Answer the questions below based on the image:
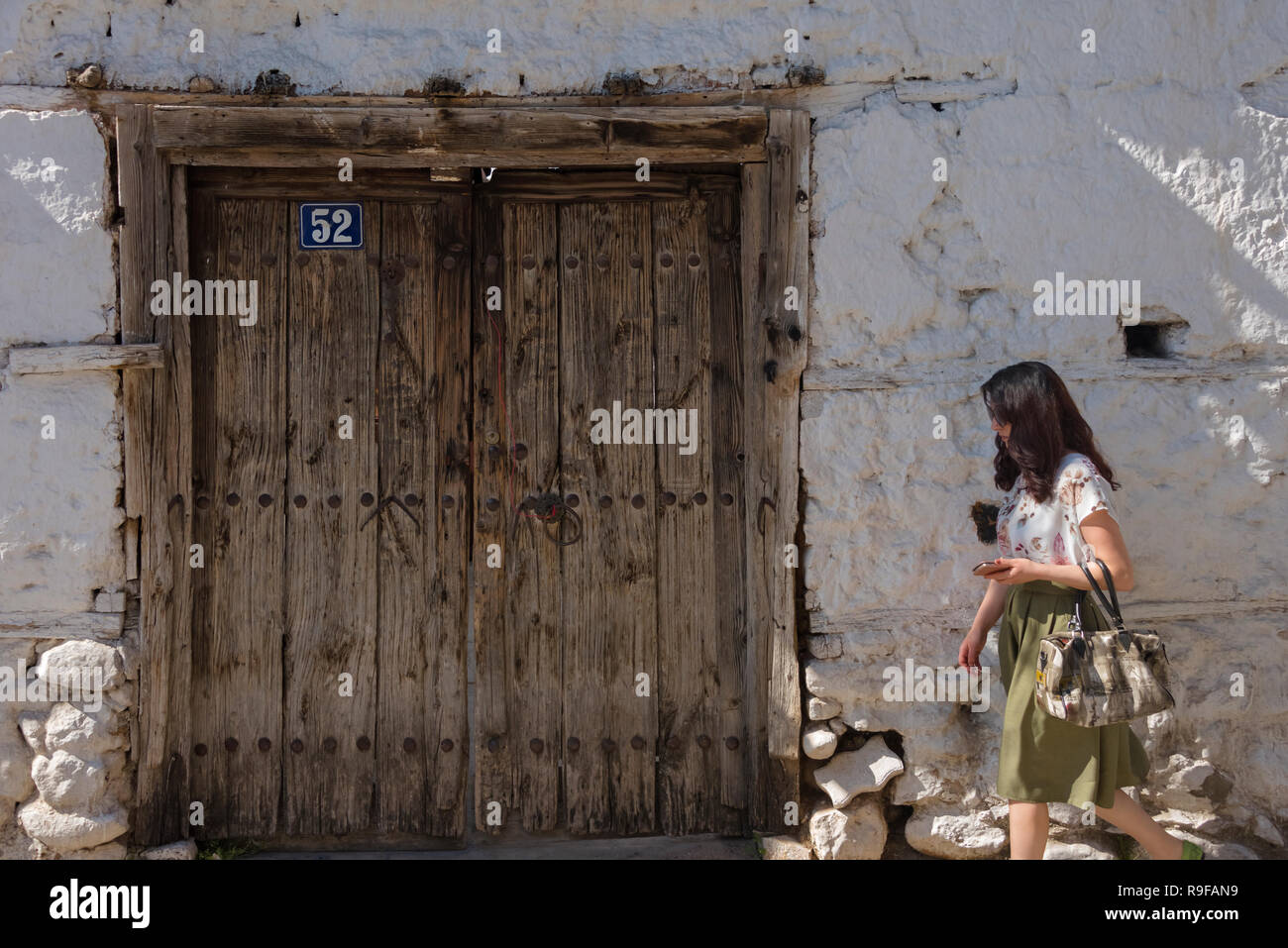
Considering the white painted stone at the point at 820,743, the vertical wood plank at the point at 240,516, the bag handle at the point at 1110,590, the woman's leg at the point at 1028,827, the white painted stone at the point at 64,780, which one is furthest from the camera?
the vertical wood plank at the point at 240,516

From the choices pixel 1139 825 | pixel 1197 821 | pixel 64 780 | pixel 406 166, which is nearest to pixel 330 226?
pixel 406 166

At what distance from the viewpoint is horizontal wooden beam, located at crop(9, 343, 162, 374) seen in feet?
10.1

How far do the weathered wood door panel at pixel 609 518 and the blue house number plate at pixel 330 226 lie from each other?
1.26 ft

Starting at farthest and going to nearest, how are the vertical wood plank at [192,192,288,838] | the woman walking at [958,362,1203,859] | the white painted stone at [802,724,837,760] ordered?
the vertical wood plank at [192,192,288,838], the white painted stone at [802,724,837,760], the woman walking at [958,362,1203,859]

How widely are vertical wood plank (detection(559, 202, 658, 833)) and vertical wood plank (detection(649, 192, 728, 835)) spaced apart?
1.5 inches

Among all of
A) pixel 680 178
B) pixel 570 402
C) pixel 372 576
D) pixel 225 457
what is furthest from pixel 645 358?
pixel 225 457

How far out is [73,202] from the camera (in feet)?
10.2

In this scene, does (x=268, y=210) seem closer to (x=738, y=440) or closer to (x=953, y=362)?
(x=738, y=440)

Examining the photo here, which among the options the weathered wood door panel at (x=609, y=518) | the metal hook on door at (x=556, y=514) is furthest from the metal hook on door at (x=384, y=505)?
the metal hook on door at (x=556, y=514)

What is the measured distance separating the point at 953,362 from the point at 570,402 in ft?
3.74

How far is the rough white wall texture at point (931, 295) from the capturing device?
3119mm

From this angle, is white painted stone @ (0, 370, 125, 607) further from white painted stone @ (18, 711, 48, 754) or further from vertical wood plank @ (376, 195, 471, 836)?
vertical wood plank @ (376, 195, 471, 836)

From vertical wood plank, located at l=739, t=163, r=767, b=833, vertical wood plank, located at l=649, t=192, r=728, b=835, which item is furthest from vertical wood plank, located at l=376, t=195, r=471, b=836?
vertical wood plank, located at l=739, t=163, r=767, b=833

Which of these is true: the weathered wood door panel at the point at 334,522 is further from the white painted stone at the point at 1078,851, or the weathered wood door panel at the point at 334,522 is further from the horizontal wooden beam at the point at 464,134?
the white painted stone at the point at 1078,851
